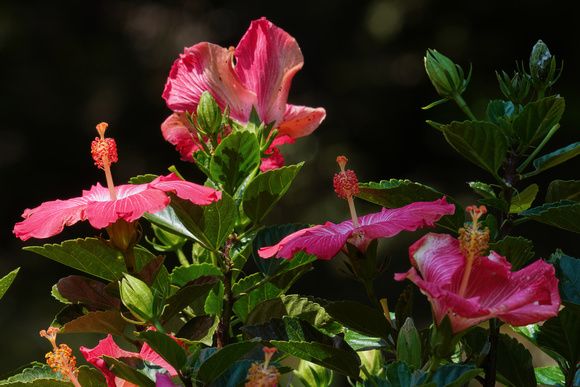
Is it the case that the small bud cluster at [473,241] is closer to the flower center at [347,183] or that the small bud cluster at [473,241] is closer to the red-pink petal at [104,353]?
the flower center at [347,183]

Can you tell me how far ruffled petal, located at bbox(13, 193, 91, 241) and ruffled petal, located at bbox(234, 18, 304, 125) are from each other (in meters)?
0.26

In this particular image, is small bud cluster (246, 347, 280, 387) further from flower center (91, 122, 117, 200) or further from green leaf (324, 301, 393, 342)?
flower center (91, 122, 117, 200)

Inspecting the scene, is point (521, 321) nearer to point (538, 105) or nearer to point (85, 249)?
point (538, 105)

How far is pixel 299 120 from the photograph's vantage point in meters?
0.89

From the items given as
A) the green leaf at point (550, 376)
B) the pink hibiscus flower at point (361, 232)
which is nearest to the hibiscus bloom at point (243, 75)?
the pink hibiscus flower at point (361, 232)

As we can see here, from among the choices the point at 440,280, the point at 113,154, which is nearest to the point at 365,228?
the point at 440,280

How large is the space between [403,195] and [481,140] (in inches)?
3.8

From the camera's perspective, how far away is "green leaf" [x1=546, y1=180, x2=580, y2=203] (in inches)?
28.6

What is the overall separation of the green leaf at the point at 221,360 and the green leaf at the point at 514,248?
0.24m

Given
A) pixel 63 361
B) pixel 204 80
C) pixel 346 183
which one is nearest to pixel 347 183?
pixel 346 183

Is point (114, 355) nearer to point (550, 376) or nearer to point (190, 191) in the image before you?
point (190, 191)

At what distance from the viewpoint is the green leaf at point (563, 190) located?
2.39 feet

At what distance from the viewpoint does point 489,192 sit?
0.70 metres

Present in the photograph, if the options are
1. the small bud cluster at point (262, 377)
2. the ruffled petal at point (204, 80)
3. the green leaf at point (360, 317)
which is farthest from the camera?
the ruffled petal at point (204, 80)
